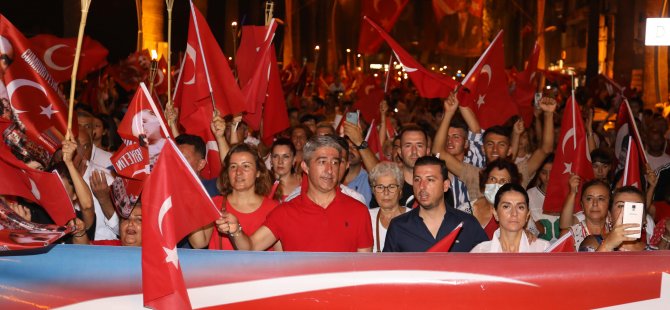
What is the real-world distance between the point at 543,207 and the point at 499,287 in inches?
133

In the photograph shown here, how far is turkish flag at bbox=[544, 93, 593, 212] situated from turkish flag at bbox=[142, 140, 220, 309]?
3988 millimetres

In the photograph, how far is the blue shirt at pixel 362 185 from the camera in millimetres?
8609

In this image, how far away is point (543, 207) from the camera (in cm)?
858

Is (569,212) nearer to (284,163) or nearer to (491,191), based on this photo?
(491,191)

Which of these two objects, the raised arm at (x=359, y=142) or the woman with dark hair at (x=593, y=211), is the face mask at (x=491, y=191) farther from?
the raised arm at (x=359, y=142)

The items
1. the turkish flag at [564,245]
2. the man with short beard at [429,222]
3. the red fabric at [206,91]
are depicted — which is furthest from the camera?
the red fabric at [206,91]

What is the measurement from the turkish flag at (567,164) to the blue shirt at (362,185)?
4.60ft

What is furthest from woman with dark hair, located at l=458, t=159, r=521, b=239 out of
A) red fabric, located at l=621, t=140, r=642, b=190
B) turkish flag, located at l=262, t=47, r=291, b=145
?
turkish flag, located at l=262, t=47, r=291, b=145

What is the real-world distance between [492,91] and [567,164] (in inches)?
64.2

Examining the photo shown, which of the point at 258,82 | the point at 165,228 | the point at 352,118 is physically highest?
the point at 258,82

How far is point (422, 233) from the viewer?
6.43 metres

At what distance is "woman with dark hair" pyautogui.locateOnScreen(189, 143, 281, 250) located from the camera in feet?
22.0

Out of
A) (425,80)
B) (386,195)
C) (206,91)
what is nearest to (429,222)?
(386,195)

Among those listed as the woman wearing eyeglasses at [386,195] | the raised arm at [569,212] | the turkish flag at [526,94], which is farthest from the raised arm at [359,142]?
the turkish flag at [526,94]
